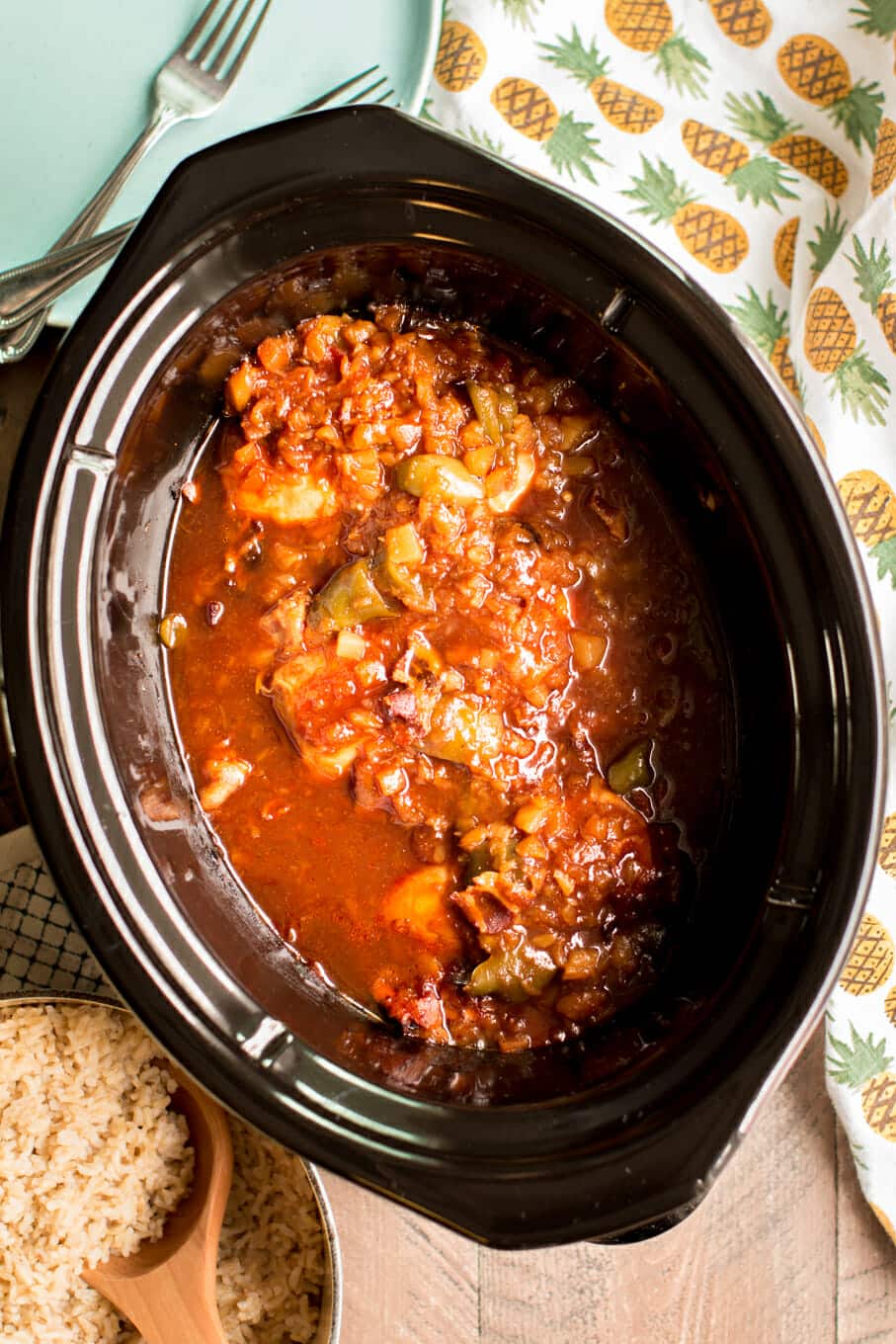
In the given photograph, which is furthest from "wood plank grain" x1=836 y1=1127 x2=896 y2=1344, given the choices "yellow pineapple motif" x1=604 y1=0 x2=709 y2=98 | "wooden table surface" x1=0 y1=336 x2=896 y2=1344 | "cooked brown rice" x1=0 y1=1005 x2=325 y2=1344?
"yellow pineapple motif" x1=604 y1=0 x2=709 y2=98

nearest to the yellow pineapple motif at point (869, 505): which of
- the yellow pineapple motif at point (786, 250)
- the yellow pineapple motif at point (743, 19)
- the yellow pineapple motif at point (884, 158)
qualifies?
the yellow pineapple motif at point (786, 250)

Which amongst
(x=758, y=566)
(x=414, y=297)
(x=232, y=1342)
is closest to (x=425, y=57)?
(x=414, y=297)

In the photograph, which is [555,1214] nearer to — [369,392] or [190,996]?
[190,996]

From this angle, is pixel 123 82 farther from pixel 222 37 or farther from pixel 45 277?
pixel 45 277

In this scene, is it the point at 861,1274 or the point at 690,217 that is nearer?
the point at 690,217

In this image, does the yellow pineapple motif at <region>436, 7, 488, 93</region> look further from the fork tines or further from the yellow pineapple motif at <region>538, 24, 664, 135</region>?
the fork tines

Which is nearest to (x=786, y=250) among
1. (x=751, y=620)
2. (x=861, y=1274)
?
(x=751, y=620)
